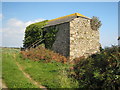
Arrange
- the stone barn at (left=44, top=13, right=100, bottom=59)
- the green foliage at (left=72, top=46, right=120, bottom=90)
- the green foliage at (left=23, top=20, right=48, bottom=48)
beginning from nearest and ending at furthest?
the green foliage at (left=72, top=46, right=120, bottom=90), the stone barn at (left=44, top=13, right=100, bottom=59), the green foliage at (left=23, top=20, right=48, bottom=48)

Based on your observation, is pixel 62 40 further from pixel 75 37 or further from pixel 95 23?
pixel 95 23

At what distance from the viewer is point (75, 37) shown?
582 inches

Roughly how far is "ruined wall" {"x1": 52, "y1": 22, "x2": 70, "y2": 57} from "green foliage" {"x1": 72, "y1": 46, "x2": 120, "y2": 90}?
5989 millimetres

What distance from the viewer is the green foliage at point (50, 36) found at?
54.8ft

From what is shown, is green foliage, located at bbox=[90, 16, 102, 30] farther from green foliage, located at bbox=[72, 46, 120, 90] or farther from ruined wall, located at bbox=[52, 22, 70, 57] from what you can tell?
green foliage, located at bbox=[72, 46, 120, 90]

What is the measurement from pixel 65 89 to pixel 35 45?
1242cm

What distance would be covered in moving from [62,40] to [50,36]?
2.20 meters

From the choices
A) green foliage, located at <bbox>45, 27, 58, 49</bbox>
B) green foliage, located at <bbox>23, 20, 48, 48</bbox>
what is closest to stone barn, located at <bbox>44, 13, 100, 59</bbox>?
green foliage, located at <bbox>45, 27, 58, 49</bbox>

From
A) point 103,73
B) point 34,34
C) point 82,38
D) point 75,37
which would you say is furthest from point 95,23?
point 103,73

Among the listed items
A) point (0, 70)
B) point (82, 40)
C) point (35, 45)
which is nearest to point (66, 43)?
point (82, 40)

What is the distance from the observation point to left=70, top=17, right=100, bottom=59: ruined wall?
14.5 m

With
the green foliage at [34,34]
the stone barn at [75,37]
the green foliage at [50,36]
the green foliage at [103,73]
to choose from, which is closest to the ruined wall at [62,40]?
the stone barn at [75,37]

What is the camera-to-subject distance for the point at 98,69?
790cm

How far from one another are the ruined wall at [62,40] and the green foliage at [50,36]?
489 mm
